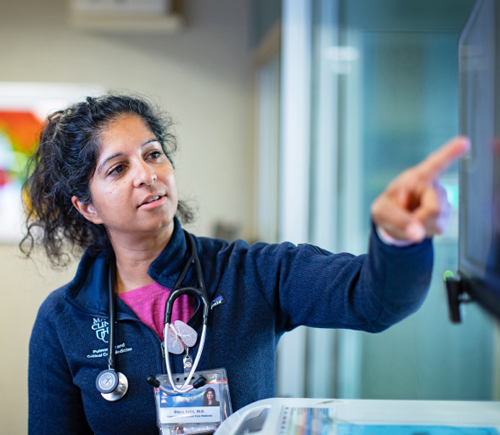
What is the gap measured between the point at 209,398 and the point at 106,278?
0.40 metres

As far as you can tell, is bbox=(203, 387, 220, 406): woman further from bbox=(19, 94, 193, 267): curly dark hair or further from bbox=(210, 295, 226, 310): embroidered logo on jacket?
bbox=(19, 94, 193, 267): curly dark hair

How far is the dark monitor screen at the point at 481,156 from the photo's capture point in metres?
0.61

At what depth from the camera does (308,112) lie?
1802 millimetres

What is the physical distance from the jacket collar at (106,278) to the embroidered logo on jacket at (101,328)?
0.02 m

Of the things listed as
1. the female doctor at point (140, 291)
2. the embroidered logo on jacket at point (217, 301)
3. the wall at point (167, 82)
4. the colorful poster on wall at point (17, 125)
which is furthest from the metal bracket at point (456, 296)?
the colorful poster on wall at point (17, 125)

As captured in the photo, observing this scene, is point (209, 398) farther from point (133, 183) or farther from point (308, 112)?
point (308, 112)

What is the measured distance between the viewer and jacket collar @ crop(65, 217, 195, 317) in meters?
1.10

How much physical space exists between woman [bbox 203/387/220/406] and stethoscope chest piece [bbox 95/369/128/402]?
182mm

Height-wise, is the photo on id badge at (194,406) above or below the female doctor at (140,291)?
below

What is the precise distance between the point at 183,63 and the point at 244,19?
0.49 m

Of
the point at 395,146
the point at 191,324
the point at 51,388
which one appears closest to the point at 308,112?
the point at 395,146

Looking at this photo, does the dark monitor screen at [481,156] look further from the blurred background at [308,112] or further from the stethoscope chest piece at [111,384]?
the stethoscope chest piece at [111,384]

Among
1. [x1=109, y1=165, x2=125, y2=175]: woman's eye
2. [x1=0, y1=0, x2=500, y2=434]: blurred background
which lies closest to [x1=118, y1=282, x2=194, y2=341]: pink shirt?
[x1=109, y1=165, x2=125, y2=175]: woman's eye

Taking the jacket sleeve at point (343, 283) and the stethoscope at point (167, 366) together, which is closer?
the jacket sleeve at point (343, 283)
